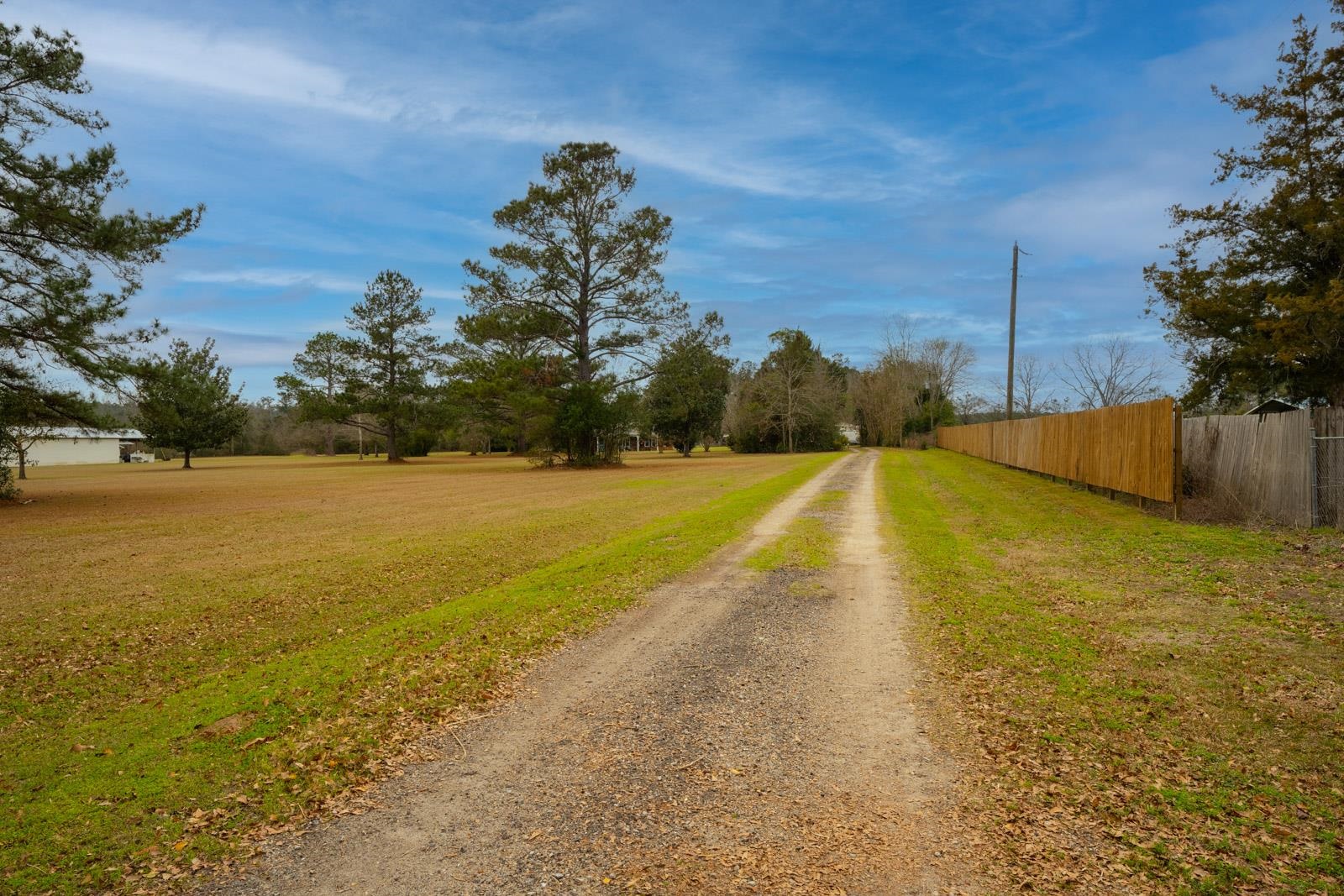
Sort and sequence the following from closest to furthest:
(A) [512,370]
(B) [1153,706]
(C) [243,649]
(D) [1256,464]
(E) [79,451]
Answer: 1. (B) [1153,706]
2. (C) [243,649]
3. (D) [1256,464]
4. (A) [512,370]
5. (E) [79,451]

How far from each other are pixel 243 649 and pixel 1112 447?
54.5 feet

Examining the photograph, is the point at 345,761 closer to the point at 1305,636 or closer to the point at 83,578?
the point at 1305,636

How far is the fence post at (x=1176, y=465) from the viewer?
11.9 m

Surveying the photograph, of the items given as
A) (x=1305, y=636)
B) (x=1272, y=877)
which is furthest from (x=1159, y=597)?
(x=1272, y=877)

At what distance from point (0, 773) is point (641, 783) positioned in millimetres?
3711

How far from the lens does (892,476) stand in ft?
81.1

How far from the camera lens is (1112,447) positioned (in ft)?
50.3

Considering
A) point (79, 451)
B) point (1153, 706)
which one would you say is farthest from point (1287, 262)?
point (79, 451)

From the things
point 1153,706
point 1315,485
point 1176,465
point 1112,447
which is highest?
point 1112,447

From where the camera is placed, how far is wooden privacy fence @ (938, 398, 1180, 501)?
12.3 m

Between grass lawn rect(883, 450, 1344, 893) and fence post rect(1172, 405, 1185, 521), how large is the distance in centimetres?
251

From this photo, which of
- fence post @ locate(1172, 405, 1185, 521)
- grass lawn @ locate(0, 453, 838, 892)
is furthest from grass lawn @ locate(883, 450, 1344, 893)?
grass lawn @ locate(0, 453, 838, 892)

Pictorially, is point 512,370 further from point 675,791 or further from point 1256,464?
point 675,791

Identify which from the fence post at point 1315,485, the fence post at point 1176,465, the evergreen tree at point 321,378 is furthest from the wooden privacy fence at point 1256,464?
the evergreen tree at point 321,378
